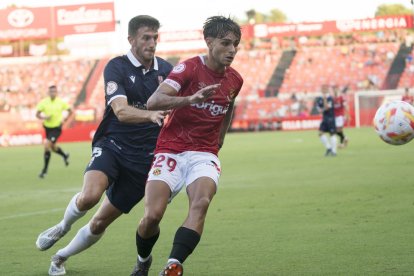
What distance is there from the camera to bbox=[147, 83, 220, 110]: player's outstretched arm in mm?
6910

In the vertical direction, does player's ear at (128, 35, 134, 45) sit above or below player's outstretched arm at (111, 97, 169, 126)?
above

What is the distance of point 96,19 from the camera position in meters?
65.9

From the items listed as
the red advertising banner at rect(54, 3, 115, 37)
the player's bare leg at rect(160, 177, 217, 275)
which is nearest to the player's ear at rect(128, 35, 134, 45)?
the player's bare leg at rect(160, 177, 217, 275)

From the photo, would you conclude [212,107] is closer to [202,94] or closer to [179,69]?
[179,69]

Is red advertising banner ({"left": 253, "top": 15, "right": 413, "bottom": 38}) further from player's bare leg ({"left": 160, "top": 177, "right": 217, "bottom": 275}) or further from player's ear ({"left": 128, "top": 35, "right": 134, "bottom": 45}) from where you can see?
player's bare leg ({"left": 160, "top": 177, "right": 217, "bottom": 275})

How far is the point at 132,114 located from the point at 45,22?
5947 centimetres

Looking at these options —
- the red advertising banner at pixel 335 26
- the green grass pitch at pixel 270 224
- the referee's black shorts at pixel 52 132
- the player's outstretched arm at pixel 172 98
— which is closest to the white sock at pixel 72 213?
the green grass pitch at pixel 270 224

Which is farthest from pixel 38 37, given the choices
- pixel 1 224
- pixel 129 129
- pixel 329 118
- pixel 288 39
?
pixel 129 129

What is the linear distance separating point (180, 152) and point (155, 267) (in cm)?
151

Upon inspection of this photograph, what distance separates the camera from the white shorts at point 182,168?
24.2 feet

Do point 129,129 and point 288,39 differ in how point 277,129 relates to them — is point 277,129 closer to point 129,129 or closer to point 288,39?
point 288,39

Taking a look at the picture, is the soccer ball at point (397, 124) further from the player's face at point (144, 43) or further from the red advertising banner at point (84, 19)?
the red advertising banner at point (84, 19)

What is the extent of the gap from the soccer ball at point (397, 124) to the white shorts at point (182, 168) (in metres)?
3.54

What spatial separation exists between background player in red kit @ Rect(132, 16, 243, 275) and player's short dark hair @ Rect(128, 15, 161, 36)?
2.33 ft
